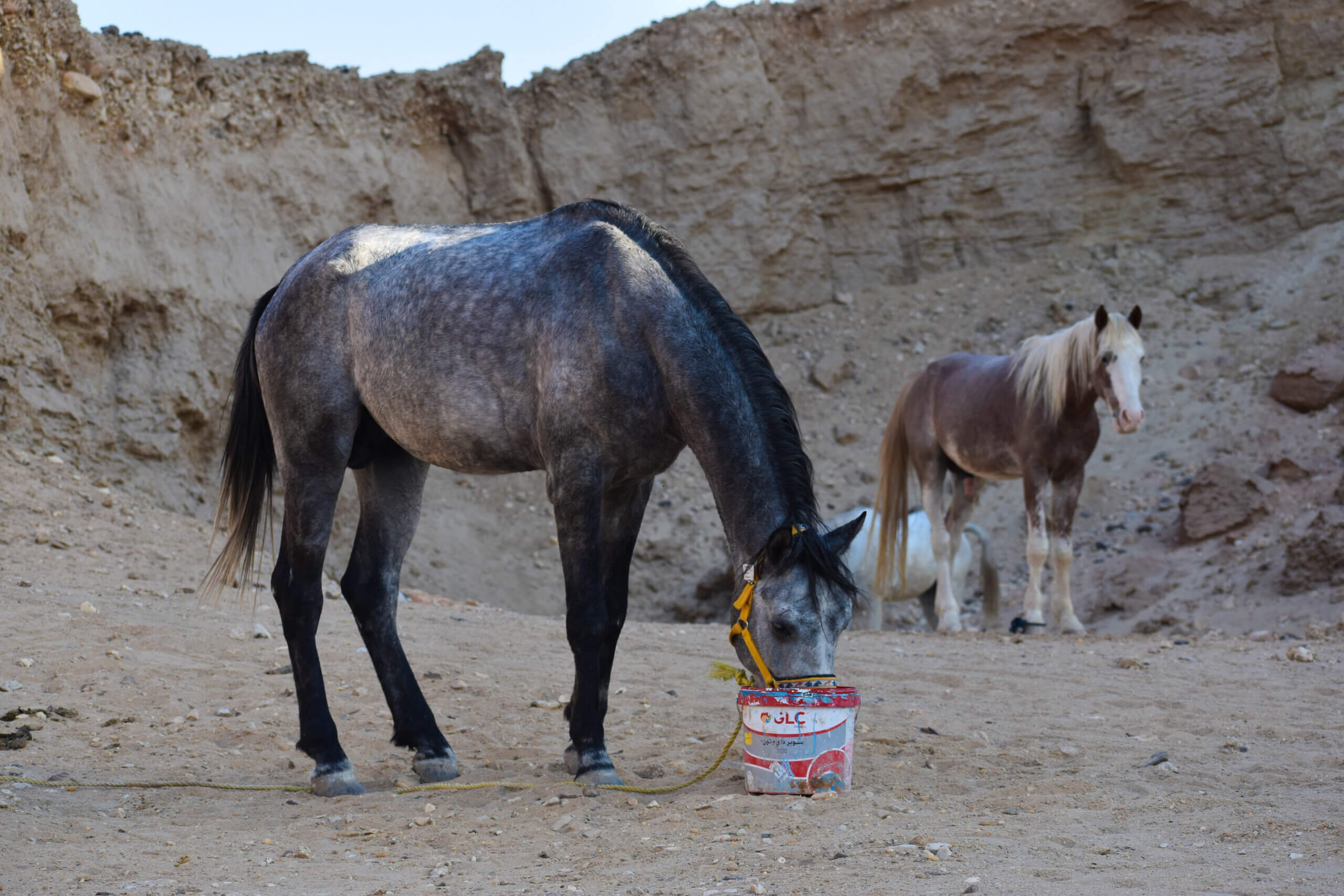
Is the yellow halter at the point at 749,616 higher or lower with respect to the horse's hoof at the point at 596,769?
higher

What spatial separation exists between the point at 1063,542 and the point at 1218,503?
313cm

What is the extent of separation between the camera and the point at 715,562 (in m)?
12.5

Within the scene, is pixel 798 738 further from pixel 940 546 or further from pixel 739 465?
pixel 940 546

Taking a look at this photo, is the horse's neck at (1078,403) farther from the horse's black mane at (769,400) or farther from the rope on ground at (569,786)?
the rope on ground at (569,786)

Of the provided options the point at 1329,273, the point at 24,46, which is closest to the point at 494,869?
the point at 24,46

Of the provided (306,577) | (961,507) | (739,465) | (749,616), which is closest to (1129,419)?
(961,507)

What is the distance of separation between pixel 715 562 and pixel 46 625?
26.0 ft

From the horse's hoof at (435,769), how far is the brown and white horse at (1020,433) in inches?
215

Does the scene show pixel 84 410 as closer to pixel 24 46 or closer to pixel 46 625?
pixel 24 46

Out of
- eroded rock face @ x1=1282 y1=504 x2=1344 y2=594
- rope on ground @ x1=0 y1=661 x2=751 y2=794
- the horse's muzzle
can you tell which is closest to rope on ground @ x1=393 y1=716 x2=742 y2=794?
rope on ground @ x1=0 y1=661 x2=751 y2=794

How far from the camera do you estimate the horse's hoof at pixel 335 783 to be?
3.83 metres

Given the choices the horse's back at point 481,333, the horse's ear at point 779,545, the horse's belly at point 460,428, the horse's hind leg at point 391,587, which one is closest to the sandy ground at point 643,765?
the horse's hind leg at point 391,587

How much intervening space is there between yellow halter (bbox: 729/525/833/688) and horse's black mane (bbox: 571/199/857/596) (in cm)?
8

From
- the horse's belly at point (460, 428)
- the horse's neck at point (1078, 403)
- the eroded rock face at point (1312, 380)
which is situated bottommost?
the horse's belly at point (460, 428)
